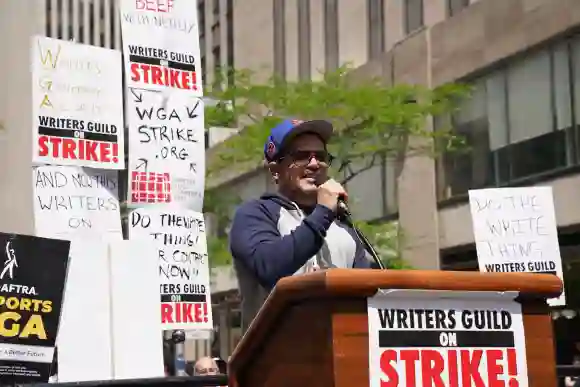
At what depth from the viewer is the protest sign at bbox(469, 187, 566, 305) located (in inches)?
401

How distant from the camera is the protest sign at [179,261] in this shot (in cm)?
786

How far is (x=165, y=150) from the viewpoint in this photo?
803 cm

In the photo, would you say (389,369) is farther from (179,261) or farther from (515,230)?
(515,230)

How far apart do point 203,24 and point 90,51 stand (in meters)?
31.7

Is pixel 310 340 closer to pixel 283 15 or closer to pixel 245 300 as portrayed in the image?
pixel 245 300

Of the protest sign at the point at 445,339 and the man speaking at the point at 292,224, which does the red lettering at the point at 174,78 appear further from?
the protest sign at the point at 445,339

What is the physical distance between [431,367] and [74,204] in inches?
207

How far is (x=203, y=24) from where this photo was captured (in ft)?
127

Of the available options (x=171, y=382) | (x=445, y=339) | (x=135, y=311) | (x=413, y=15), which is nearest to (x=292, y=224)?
(x=171, y=382)

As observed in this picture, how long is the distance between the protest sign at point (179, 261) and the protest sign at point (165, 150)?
0.13m

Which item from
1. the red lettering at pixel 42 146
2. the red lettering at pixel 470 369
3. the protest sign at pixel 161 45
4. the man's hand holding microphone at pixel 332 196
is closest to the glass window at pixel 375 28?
the protest sign at pixel 161 45

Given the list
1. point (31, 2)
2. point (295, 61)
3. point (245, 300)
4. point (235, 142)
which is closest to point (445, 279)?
point (245, 300)

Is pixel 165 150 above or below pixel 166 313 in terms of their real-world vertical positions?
above

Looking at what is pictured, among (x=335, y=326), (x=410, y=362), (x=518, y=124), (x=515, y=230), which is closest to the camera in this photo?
(x=335, y=326)
